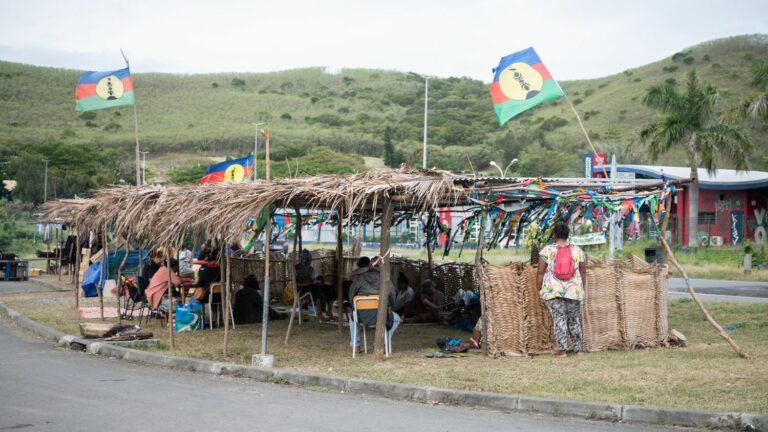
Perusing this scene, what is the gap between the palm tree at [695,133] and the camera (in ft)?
128

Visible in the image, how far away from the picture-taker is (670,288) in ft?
88.5

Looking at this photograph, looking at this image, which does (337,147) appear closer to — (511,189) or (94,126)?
(94,126)

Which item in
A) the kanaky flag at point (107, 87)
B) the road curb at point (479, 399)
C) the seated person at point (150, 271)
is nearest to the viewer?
the road curb at point (479, 399)

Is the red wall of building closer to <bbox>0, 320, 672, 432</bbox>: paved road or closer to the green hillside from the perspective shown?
the green hillside

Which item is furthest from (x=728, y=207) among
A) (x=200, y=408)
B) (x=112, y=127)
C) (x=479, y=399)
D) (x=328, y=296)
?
(x=112, y=127)

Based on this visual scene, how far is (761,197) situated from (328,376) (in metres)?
41.0

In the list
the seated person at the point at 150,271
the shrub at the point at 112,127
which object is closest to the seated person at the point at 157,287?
the seated person at the point at 150,271

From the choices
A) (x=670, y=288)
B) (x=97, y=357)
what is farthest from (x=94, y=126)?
(x=97, y=357)

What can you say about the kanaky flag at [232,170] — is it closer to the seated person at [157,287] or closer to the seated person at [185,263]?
the seated person at [185,263]

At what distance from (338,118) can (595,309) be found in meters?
90.4

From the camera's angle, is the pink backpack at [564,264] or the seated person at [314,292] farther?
the seated person at [314,292]

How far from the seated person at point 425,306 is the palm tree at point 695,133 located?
25182 mm

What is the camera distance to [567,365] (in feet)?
37.4

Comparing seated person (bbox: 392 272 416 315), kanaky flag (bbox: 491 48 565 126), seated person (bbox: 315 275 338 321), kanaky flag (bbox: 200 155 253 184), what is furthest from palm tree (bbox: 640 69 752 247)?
kanaky flag (bbox: 491 48 565 126)
